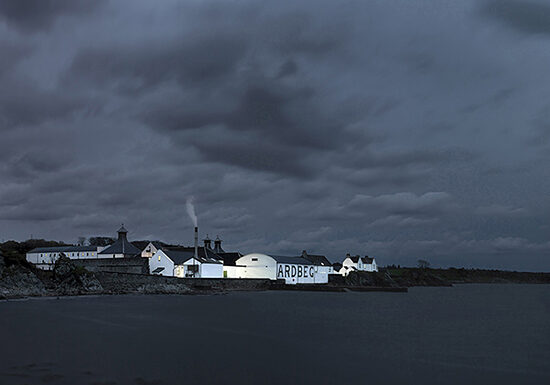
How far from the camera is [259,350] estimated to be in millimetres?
22156

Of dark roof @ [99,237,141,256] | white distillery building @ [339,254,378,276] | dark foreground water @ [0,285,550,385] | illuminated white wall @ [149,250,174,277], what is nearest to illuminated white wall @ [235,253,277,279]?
illuminated white wall @ [149,250,174,277]

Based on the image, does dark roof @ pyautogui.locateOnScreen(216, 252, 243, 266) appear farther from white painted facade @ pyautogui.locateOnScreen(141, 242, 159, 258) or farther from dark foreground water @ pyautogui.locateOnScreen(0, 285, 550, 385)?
dark foreground water @ pyautogui.locateOnScreen(0, 285, 550, 385)

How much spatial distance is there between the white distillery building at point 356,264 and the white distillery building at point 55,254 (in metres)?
56.3

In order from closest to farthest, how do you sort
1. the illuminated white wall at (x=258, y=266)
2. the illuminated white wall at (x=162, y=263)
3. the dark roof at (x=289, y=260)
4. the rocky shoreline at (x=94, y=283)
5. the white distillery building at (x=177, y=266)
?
the rocky shoreline at (x=94, y=283) → the illuminated white wall at (x=162, y=263) → the white distillery building at (x=177, y=266) → the illuminated white wall at (x=258, y=266) → the dark roof at (x=289, y=260)

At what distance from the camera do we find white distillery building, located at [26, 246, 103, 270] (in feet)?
303

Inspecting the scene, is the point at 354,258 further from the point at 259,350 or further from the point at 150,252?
the point at 259,350

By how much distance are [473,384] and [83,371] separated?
12.6 metres

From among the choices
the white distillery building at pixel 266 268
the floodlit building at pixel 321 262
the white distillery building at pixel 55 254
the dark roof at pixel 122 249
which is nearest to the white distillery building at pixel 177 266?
the white distillery building at pixel 266 268

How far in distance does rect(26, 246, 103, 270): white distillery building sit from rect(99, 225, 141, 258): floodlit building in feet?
12.3

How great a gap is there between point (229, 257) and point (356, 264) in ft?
129

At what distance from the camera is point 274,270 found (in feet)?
287

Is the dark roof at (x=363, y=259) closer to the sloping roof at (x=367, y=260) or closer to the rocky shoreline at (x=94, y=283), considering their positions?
the sloping roof at (x=367, y=260)

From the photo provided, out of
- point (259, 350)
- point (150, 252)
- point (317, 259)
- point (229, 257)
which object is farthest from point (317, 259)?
point (259, 350)

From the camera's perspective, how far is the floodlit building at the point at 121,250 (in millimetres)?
86931
